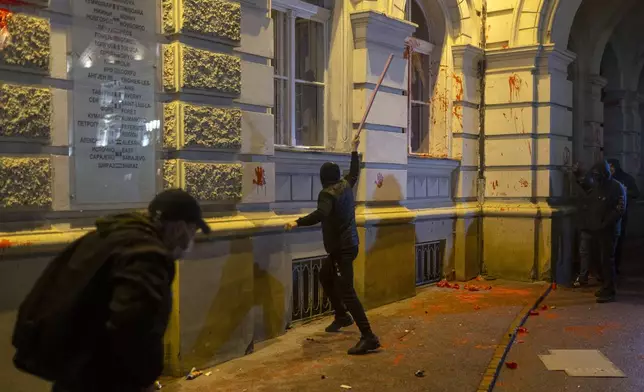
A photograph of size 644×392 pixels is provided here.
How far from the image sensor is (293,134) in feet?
26.2

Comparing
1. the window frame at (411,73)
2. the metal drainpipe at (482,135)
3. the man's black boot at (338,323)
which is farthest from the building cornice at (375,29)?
the man's black boot at (338,323)

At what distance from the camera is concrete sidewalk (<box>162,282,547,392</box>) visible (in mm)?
5582

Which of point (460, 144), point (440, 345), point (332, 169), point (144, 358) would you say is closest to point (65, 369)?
point (144, 358)

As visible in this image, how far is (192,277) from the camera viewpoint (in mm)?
5758

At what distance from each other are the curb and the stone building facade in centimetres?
174

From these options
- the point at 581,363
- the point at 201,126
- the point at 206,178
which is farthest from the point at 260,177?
the point at 581,363

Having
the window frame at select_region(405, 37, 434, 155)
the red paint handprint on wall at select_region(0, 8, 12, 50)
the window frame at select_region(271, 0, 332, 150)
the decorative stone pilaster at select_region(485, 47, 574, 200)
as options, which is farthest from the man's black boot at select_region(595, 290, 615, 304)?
the red paint handprint on wall at select_region(0, 8, 12, 50)

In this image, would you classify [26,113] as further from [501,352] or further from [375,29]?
[375,29]

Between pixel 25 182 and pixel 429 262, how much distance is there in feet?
23.3

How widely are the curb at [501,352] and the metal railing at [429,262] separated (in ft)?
6.14

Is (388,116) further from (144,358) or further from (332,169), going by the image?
(144,358)

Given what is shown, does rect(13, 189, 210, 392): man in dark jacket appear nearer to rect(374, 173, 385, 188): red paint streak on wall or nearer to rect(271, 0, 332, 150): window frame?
rect(271, 0, 332, 150): window frame

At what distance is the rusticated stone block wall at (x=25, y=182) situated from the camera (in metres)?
4.50

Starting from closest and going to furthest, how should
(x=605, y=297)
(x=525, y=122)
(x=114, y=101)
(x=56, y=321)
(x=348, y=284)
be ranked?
(x=56, y=321), (x=114, y=101), (x=348, y=284), (x=605, y=297), (x=525, y=122)
